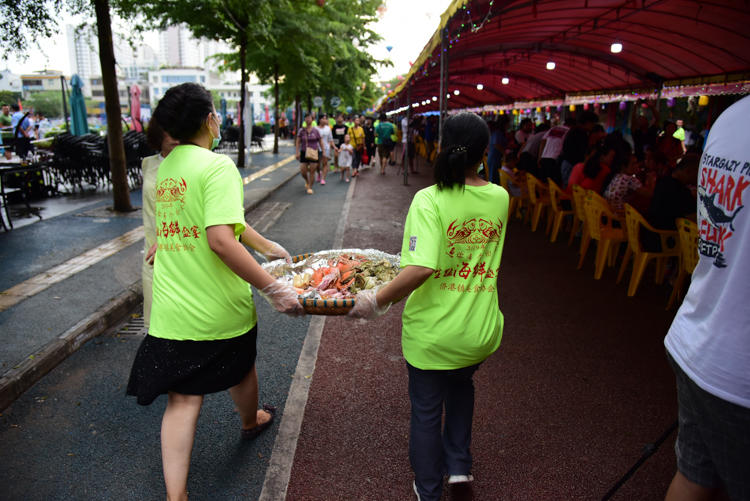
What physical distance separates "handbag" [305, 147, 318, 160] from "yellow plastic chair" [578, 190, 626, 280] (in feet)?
25.3

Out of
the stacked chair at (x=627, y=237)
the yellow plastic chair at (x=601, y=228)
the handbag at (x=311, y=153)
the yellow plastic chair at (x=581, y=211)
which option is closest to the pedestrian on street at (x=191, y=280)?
the stacked chair at (x=627, y=237)

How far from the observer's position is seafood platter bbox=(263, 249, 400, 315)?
7.99 feet

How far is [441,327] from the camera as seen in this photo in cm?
216

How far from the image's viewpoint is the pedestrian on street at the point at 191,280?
6.87 feet

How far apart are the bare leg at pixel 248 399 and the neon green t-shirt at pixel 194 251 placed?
1.63 feet

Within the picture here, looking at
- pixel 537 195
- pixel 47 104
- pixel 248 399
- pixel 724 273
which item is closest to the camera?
pixel 724 273

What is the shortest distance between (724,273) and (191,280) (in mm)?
1982

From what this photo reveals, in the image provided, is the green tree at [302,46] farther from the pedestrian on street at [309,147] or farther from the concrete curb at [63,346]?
the concrete curb at [63,346]

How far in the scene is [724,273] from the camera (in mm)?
1388

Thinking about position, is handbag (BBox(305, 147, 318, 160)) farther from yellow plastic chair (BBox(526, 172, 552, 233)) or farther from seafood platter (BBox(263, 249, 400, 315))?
seafood platter (BBox(263, 249, 400, 315))

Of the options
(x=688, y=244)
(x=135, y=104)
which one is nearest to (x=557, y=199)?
(x=688, y=244)

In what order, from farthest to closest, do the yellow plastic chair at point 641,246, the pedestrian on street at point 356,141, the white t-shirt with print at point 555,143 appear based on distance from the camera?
the pedestrian on street at point 356,141 < the white t-shirt with print at point 555,143 < the yellow plastic chair at point 641,246

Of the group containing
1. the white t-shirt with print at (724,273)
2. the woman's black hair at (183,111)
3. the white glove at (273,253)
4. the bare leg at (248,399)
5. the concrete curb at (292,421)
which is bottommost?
the concrete curb at (292,421)

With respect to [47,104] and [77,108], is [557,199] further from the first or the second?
[47,104]
